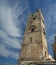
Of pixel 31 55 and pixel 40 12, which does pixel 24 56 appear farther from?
pixel 40 12

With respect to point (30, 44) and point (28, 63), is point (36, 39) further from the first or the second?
point (28, 63)

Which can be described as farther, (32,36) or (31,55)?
(32,36)

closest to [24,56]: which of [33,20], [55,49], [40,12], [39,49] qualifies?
[39,49]

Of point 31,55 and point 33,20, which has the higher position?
point 33,20

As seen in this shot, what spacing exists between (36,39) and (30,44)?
1.43m

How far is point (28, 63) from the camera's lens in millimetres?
20531

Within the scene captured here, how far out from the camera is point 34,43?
2520 cm

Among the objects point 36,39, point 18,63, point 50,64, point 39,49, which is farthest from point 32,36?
point 50,64

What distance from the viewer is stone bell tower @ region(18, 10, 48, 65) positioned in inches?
923

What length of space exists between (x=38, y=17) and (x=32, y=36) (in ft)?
15.7

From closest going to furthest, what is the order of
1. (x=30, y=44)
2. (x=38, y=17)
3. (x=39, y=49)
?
(x=39, y=49) → (x=30, y=44) → (x=38, y=17)

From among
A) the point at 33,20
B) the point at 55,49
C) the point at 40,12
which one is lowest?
the point at 55,49

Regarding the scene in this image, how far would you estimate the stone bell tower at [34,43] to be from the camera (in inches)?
923

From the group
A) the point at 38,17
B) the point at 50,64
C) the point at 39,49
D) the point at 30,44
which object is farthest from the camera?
the point at 38,17
